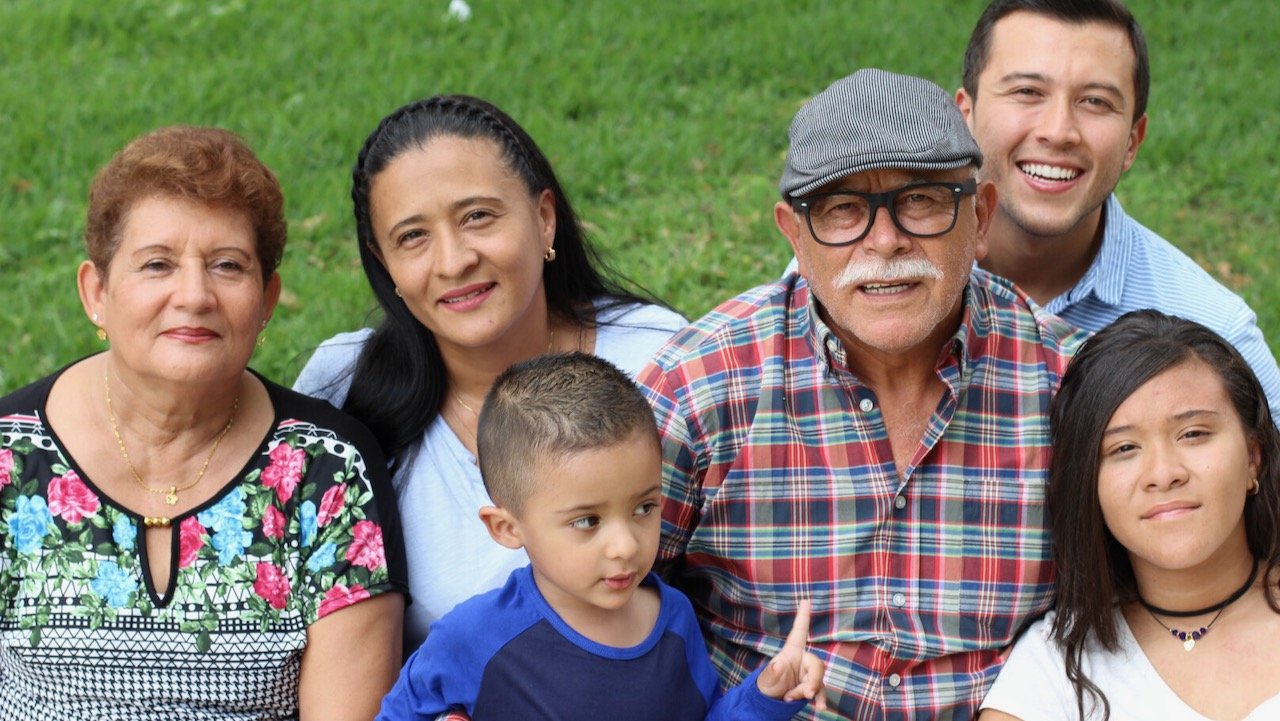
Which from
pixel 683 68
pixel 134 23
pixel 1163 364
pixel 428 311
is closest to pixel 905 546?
pixel 1163 364

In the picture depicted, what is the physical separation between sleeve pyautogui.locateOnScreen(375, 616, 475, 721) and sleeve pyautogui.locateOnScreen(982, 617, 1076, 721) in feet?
3.81

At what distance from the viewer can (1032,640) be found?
136 inches

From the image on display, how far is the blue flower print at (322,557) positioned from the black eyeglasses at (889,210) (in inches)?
52.8

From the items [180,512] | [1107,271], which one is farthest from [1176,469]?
[180,512]

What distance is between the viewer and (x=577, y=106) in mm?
7949

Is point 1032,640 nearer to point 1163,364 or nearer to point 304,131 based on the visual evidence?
point 1163,364

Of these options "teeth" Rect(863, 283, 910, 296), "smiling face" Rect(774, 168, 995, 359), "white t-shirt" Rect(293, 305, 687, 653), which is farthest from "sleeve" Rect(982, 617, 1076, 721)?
"white t-shirt" Rect(293, 305, 687, 653)

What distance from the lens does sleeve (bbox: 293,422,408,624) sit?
3592 millimetres

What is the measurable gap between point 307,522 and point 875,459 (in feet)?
4.37

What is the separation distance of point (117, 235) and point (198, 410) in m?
0.45

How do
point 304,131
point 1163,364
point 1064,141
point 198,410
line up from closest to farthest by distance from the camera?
point 1163,364 < point 198,410 < point 1064,141 < point 304,131

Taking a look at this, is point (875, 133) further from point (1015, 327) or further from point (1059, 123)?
point (1059, 123)

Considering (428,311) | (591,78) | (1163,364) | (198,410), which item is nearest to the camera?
(1163,364)

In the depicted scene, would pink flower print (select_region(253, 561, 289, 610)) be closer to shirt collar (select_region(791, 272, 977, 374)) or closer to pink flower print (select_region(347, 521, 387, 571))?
pink flower print (select_region(347, 521, 387, 571))
